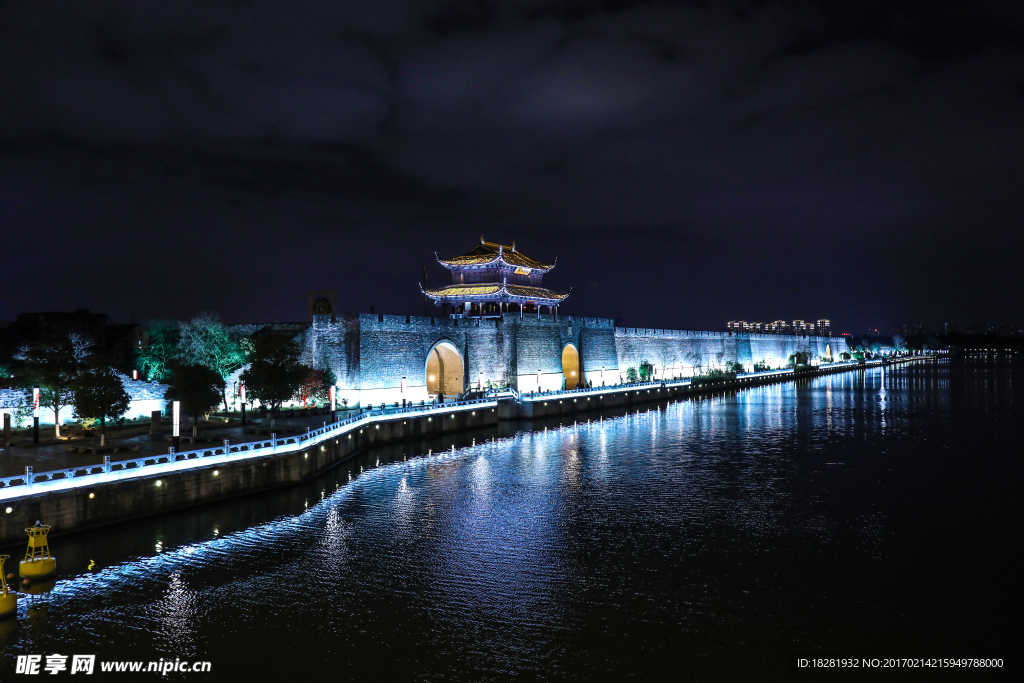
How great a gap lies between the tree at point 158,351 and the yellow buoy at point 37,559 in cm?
1801

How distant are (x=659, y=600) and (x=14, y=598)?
27.4ft

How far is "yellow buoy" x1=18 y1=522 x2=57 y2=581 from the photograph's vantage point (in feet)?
32.3

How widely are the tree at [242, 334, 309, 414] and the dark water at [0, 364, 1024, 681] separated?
11.1 feet

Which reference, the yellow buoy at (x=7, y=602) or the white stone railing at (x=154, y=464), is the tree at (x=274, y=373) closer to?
the white stone railing at (x=154, y=464)

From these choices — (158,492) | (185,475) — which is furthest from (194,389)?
(158,492)

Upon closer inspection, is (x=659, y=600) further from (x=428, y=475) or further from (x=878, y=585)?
(x=428, y=475)

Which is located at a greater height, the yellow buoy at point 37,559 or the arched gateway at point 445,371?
the arched gateway at point 445,371

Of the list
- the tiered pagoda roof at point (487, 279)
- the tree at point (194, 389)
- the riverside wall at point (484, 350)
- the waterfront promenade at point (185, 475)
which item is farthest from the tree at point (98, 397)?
the tiered pagoda roof at point (487, 279)

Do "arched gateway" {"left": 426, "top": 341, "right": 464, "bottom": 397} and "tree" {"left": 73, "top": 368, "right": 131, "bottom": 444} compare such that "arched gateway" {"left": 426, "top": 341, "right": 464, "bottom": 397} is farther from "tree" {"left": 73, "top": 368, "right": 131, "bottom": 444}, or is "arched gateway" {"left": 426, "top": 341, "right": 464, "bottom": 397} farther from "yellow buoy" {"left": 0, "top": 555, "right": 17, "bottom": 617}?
"yellow buoy" {"left": 0, "top": 555, "right": 17, "bottom": 617}

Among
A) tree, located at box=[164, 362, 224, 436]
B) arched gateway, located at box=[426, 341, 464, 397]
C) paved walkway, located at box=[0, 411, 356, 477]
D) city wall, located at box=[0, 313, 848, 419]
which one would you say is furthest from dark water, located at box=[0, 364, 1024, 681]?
arched gateway, located at box=[426, 341, 464, 397]

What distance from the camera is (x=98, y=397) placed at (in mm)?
16188

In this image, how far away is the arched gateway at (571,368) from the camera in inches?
1585

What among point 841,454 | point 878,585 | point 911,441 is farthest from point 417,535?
point 911,441

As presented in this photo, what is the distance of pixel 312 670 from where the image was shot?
300 inches
